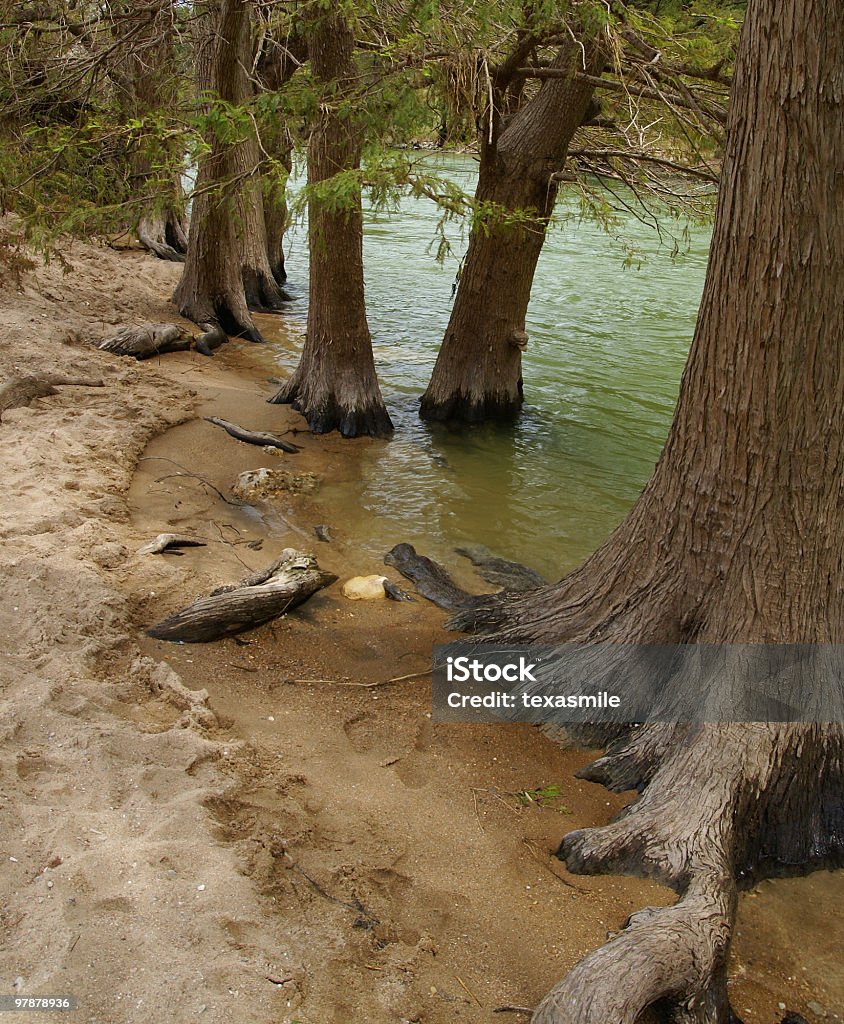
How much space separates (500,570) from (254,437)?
333cm

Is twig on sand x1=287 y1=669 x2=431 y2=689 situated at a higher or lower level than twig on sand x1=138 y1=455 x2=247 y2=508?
lower

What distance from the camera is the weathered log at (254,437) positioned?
32.2 feet

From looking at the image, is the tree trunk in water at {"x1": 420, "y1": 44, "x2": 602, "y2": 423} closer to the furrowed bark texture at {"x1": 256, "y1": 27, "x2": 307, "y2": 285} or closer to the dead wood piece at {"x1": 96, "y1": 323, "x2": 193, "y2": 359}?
the furrowed bark texture at {"x1": 256, "y1": 27, "x2": 307, "y2": 285}

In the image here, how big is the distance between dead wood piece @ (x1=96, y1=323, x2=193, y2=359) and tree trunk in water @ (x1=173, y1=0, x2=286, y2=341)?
4.87ft

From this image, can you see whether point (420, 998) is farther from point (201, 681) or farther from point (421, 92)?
point (421, 92)

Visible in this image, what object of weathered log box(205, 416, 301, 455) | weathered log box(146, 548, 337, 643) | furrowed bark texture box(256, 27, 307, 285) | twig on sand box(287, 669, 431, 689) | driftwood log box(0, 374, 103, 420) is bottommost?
twig on sand box(287, 669, 431, 689)

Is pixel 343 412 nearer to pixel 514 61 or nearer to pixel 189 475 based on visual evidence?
pixel 189 475

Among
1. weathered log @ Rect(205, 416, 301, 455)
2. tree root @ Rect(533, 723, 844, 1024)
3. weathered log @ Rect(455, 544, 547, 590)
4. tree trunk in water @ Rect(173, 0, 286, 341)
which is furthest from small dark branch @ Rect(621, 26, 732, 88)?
tree root @ Rect(533, 723, 844, 1024)

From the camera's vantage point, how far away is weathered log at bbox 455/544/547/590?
772cm

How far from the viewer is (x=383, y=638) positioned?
6258 mm

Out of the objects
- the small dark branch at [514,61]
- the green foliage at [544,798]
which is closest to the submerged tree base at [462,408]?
the small dark branch at [514,61]

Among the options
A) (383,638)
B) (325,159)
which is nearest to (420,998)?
(383,638)

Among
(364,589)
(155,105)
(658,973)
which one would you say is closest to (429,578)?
(364,589)

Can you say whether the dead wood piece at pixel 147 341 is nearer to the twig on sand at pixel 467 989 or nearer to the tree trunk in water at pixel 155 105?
the tree trunk in water at pixel 155 105
